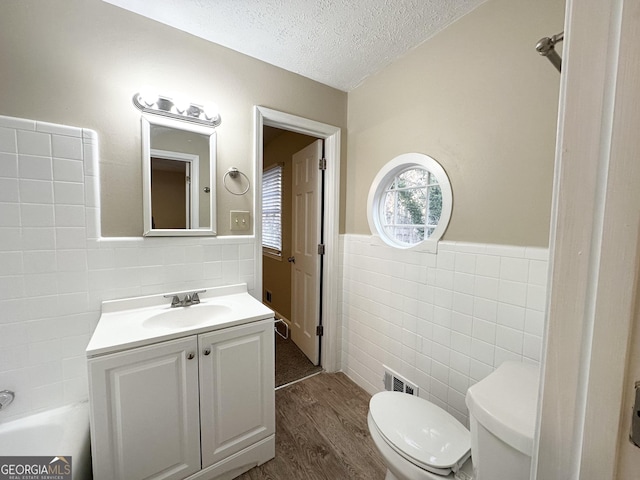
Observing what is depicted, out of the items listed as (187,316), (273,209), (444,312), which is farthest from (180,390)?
(273,209)

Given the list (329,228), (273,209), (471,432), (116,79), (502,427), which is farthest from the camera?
(273,209)

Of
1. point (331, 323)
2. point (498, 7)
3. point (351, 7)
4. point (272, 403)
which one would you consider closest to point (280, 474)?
point (272, 403)

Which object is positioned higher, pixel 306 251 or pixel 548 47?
pixel 548 47

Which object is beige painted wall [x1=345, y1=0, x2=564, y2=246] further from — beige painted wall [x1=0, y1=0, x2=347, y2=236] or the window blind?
the window blind

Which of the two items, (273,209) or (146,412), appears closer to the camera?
(146,412)

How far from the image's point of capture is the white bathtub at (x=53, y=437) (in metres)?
1.08

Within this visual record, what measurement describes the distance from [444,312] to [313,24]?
1767mm

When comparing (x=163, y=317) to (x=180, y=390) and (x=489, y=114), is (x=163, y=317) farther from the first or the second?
(x=489, y=114)

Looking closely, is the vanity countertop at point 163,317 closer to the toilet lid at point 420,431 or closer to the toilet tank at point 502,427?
the toilet lid at point 420,431

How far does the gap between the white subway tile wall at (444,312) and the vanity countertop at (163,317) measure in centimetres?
86

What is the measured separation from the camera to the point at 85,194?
4.22ft

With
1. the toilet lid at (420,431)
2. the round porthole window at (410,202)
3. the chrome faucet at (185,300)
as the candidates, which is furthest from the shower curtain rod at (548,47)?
the chrome faucet at (185,300)

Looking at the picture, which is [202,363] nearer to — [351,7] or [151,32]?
[151,32]

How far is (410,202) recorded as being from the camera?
176 centimetres
